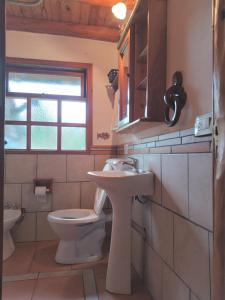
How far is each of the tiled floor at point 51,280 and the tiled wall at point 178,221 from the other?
12.6 inches

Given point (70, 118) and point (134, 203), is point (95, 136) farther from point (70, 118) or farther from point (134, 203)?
point (134, 203)

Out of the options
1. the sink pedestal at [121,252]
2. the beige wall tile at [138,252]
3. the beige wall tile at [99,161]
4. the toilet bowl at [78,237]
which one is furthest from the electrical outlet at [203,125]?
the beige wall tile at [99,161]

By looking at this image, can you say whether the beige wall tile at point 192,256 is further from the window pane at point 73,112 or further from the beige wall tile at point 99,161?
the window pane at point 73,112

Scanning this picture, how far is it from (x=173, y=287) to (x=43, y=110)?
2.09 meters

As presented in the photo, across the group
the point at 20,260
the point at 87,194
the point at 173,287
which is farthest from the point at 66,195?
the point at 173,287

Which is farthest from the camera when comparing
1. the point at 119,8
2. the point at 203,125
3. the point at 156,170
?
the point at 119,8

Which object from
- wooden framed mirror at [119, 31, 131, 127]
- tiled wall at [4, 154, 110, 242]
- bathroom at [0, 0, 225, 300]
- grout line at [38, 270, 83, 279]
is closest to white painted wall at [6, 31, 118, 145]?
bathroom at [0, 0, 225, 300]

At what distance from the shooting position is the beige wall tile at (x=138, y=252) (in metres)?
1.71

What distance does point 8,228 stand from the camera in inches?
79.7

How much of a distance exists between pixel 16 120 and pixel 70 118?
581 millimetres

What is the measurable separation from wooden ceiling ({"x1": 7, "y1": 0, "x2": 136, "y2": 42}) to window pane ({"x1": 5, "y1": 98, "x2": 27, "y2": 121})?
0.77 metres

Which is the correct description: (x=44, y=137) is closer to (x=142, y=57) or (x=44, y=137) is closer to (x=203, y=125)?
(x=142, y=57)

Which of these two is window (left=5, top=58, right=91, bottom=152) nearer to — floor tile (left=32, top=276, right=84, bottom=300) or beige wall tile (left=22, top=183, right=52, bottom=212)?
beige wall tile (left=22, top=183, right=52, bottom=212)

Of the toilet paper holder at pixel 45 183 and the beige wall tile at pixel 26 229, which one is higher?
the toilet paper holder at pixel 45 183
